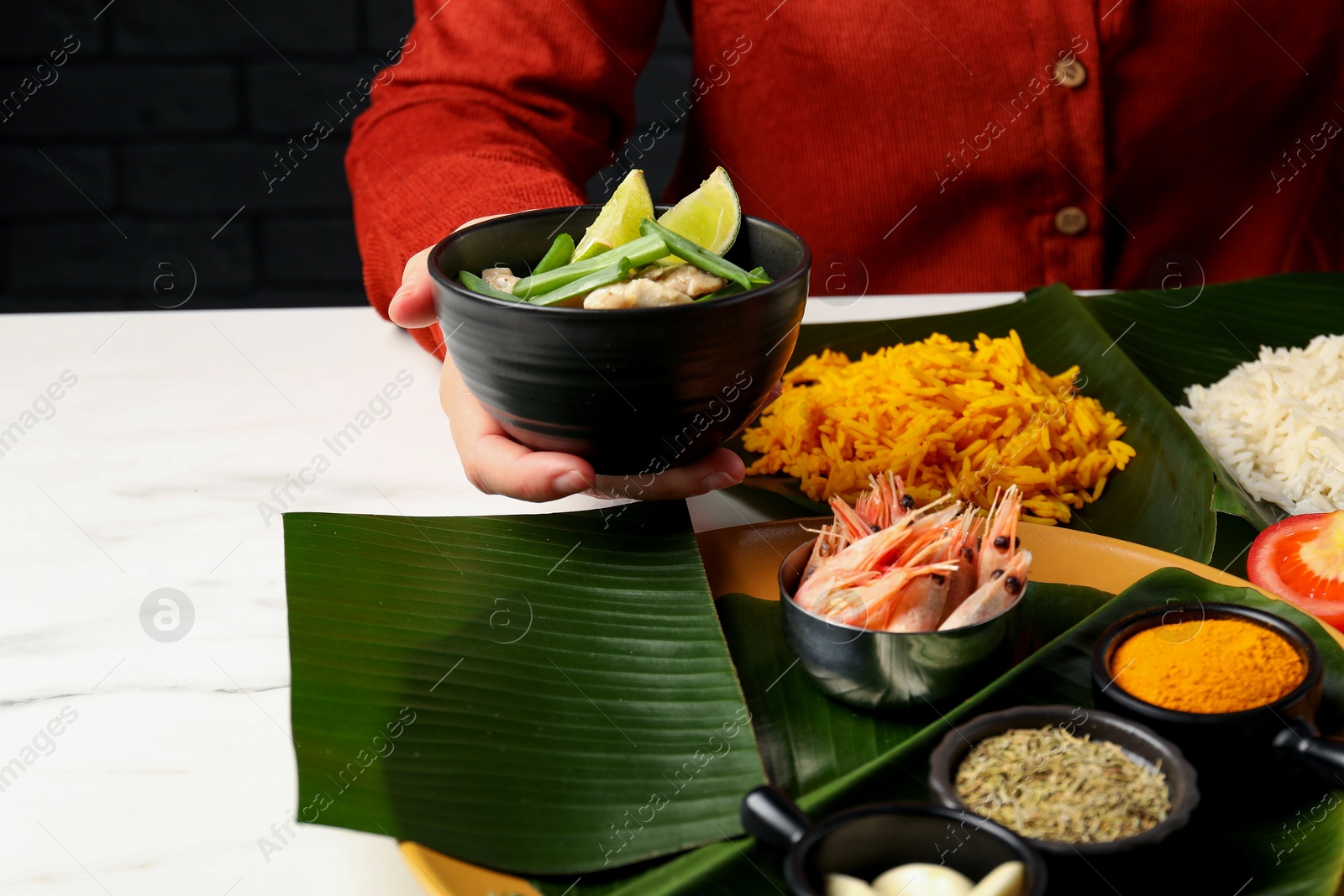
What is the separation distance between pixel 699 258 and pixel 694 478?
25 centimetres

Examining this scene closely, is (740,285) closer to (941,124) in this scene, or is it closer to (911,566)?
(911,566)

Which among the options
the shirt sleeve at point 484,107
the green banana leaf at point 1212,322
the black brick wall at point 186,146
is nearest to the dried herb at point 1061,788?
the green banana leaf at point 1212,322

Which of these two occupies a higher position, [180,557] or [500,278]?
[500,278]

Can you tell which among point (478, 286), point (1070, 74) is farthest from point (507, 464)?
point (1070, 74)

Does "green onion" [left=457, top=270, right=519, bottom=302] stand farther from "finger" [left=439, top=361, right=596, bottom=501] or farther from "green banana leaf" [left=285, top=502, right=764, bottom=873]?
"green banana leaf" [left=285, top=502, right=764, bottom=873]

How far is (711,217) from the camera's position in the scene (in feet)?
3.99

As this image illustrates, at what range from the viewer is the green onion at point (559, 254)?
1.18 metres

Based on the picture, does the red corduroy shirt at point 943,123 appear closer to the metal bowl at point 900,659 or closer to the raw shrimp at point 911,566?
the raw shrimp at point 911,566

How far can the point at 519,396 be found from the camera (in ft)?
3.57

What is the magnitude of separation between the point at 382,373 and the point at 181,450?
360 mm

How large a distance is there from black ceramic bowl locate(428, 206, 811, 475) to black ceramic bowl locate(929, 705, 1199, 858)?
39 centimetres

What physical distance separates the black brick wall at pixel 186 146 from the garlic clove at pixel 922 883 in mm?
3059

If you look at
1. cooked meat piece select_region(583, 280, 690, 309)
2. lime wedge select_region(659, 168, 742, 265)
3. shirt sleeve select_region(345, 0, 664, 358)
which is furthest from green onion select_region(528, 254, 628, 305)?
shirt sleeve select_region(345, 0, 664, 358)

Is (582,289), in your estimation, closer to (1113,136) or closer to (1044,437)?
(1044,437)
